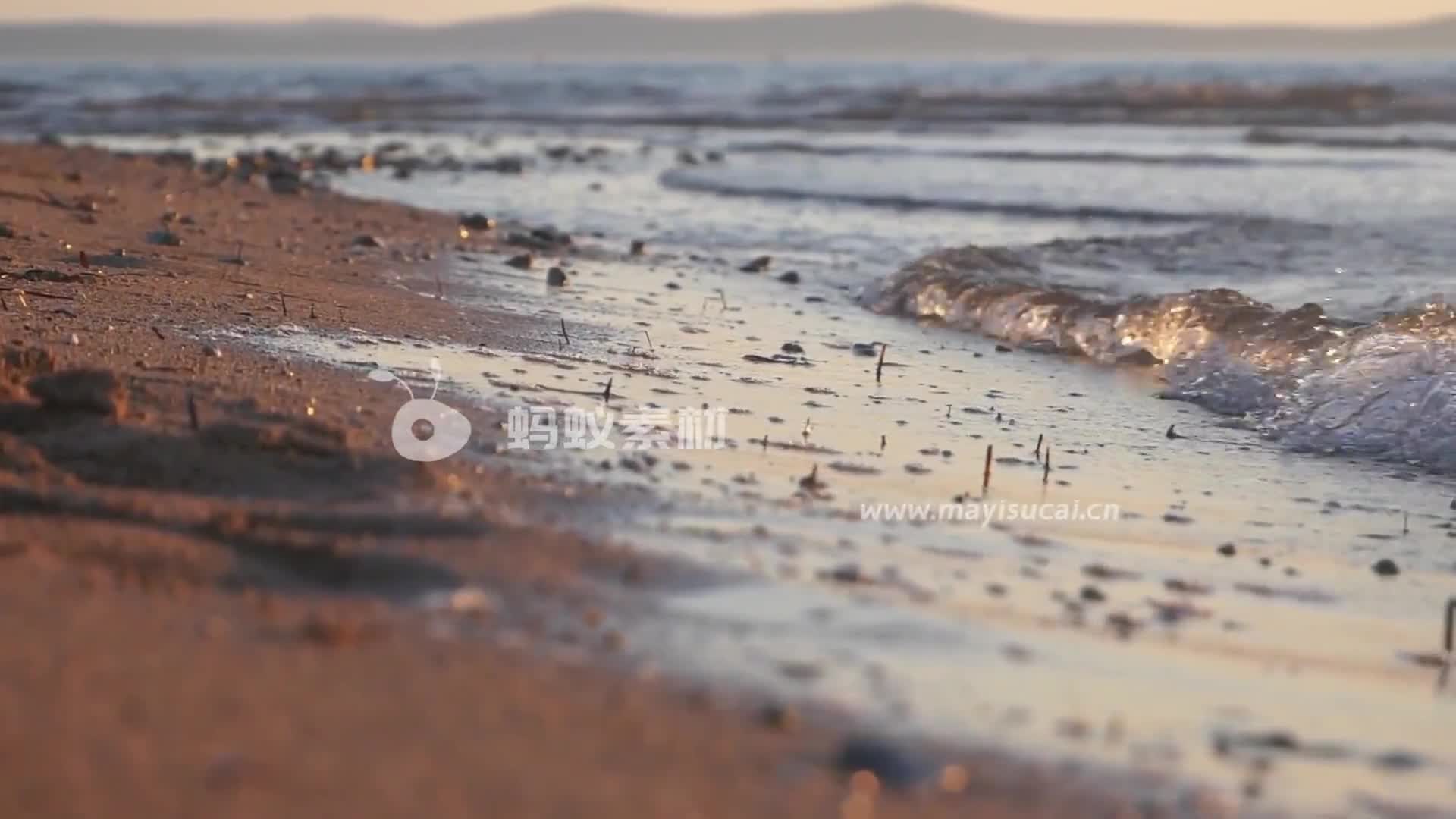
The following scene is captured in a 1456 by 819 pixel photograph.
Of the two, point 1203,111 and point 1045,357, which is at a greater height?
point 1203,111

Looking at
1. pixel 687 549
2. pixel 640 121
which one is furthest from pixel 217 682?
pixel 640 121

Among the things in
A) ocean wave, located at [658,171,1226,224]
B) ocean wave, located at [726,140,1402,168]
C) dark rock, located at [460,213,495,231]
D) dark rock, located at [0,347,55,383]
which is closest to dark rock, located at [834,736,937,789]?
dark rock, located at [0,347,55,383]

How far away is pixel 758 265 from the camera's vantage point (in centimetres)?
996

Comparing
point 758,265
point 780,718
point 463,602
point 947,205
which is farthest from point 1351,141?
point 780,718

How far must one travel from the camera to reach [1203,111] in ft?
103

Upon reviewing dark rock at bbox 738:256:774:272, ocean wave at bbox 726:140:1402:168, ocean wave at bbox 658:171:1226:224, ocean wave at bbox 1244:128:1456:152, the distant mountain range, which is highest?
the distant mountain range

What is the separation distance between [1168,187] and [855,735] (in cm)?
1501

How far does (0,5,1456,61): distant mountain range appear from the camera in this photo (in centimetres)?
13425

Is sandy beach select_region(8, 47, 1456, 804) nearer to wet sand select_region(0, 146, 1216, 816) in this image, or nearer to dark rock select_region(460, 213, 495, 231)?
wet sand select_region(0, 146, 1216, 816)

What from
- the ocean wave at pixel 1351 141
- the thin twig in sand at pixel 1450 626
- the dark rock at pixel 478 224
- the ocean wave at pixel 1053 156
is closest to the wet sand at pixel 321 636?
the thin twig in sand at pixel 1450 626

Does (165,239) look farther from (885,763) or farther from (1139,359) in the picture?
(885,763)

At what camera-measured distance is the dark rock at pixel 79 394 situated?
4.02 m

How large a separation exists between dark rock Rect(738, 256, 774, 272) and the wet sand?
4.97 m

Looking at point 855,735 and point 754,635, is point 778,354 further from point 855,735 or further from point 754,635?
point 855,735
